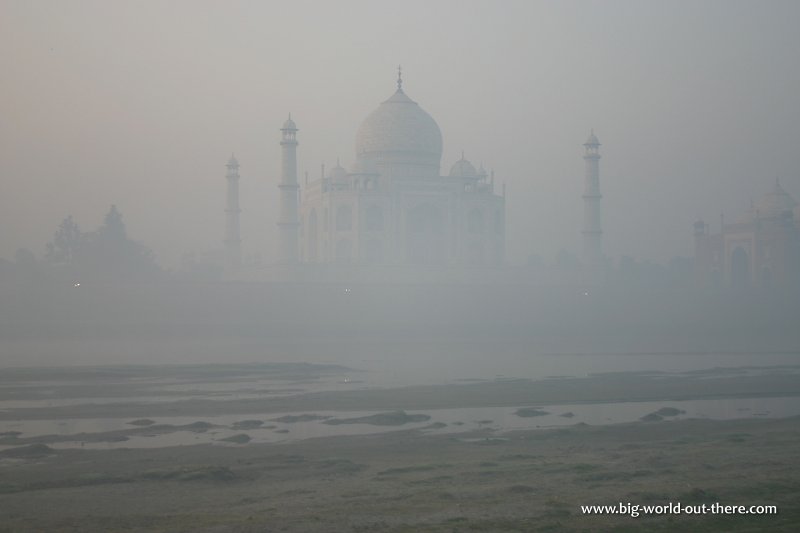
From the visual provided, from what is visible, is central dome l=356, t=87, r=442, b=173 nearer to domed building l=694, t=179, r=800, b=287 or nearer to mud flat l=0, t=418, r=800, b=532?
domed building l=694, t=179, r=800, b=287

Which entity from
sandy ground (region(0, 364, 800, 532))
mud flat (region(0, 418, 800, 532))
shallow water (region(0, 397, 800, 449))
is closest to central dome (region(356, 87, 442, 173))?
shallow water (region(0, 397, 800, 449))

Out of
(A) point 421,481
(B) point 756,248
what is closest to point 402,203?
(B) point 756,248

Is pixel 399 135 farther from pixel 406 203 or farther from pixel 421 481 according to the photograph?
pixel 421 481

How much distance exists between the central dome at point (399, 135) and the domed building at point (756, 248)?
12.8m

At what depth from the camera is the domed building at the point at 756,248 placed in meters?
43.1

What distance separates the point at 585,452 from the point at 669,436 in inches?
82.8

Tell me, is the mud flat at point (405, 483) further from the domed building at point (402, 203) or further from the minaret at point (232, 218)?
the minaret at point (232, 218)

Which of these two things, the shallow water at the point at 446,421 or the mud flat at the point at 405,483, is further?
the shallow water at the point at 446,421

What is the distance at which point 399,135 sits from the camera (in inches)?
1777

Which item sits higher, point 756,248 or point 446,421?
point 756,248

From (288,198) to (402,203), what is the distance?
203 inches

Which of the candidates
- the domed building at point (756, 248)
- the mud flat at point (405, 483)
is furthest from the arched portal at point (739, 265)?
the mud flat at point (405, 483)

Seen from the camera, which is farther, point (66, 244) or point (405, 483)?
point (66, 244)

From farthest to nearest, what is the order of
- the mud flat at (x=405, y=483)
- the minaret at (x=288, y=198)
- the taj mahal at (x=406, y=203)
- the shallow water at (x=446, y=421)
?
the taj mahal at (x=406, y=203) < the minaret at (x=288, y=198) < the shallow water at (x=446, y=421) < the mud flat at (x=405, y=483)
